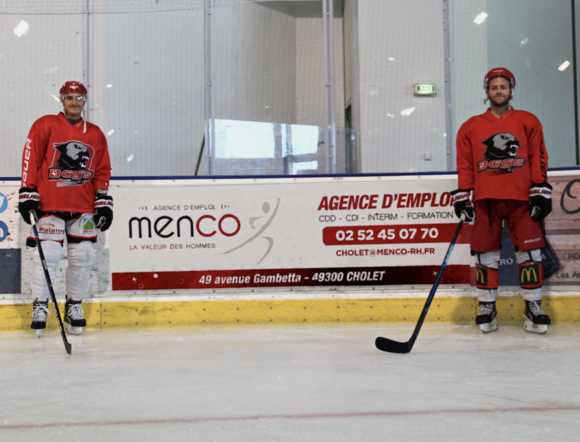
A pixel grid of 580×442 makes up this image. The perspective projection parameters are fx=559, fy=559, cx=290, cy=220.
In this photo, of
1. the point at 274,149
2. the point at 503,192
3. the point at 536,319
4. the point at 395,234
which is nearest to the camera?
the point at 536,319

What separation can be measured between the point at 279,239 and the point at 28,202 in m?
1.50

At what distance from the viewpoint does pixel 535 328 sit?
10.2 ft

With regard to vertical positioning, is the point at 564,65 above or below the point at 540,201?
above

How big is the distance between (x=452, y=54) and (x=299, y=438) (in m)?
3.35

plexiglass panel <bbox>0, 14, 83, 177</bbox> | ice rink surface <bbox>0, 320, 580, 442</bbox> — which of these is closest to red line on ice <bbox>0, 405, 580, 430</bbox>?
ice rink surface <bbox>0, 320, 580, 442</bbox>

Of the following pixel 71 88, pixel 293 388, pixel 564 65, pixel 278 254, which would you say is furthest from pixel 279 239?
pixel 564 65

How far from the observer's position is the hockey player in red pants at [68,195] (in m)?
3.20

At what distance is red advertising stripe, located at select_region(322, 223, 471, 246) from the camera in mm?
3605

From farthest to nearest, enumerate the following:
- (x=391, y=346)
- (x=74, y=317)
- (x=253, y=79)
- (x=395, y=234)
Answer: (x=253, y=79)
(x=395, y=234)
(x=74, y=317)
(x=391, y=346)

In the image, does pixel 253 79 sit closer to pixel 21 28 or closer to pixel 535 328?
pixel 21 28

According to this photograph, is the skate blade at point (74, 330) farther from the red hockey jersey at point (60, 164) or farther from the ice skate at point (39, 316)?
the red hockey jersey at point (60, 164)

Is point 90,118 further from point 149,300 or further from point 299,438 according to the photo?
point 299,438

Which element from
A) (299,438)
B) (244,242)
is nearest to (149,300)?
(244,242)

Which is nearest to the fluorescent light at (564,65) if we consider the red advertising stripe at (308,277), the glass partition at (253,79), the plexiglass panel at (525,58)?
the plexiglass panel at (525,58)
